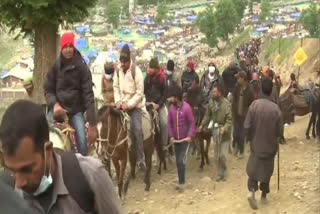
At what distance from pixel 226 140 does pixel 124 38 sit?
101024 mm

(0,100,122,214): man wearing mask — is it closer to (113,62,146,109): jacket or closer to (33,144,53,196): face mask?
(33,144,53,196): face mask

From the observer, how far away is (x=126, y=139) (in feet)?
33.5

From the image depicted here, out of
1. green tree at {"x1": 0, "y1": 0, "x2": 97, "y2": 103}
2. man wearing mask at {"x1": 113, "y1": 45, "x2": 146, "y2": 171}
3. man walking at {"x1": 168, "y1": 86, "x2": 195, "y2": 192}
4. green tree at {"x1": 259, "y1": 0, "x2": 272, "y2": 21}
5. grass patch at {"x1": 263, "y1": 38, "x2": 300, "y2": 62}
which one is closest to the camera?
man wearing mask at {"x1": 113, "y1": 45, "x2": 146, "y2": 171}

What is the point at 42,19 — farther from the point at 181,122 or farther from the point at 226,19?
the point at 226,19

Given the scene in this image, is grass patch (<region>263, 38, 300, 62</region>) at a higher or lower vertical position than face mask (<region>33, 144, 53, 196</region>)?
lower

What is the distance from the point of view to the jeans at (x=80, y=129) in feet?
25.5

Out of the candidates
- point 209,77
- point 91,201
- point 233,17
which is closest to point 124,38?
point 233,17

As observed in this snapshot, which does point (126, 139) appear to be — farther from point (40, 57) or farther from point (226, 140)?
point (40, 57)

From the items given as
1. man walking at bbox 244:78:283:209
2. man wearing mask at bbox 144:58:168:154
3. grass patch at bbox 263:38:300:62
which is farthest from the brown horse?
grass patch at bbox 263:38:300:62

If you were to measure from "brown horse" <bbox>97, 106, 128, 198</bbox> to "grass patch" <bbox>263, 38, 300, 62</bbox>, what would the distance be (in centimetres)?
3037

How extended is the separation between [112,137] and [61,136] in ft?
11.9

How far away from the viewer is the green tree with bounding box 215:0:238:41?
87062 mm

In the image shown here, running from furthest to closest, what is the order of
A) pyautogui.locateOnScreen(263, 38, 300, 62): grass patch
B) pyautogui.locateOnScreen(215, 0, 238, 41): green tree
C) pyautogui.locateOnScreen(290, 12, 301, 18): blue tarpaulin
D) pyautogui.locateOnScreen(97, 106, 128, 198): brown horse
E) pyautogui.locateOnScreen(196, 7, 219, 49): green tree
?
pyautogui.locateOnScreen(290, 12, 301, 18): blue tarpaulin, pyautogui.locateOnScreen(196, 7, 219, 49): green tree, pyautogui.locateOnScreen(215, 0, 238, 41): green tree, pyautogui.locateOnScreen(263, 38, 300, 62): grass patch, pyautogui.locateOnScreen(97, 106, 128, 198): brown horse

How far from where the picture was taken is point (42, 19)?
11664 mm
